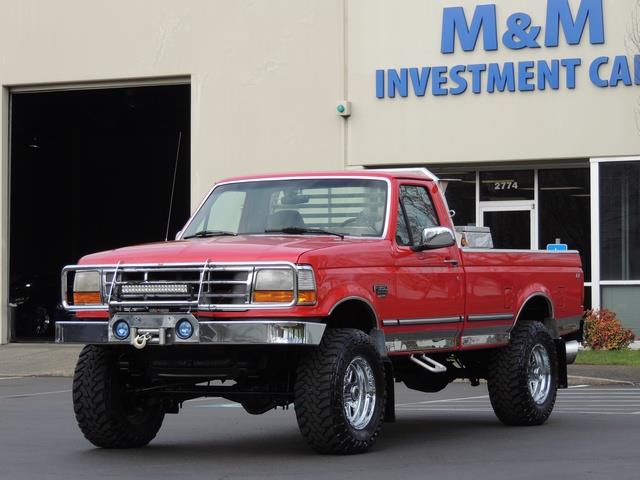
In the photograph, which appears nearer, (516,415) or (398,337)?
(398,337)

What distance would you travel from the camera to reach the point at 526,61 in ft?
80.0

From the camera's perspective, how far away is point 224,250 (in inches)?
400

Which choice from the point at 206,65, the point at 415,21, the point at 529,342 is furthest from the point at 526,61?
the point at 529,342

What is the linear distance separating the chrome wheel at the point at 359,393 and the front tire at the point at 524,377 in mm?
2397

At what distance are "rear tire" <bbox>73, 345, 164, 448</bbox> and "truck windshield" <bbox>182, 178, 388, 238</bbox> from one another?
1504 mm

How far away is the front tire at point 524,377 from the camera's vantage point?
12.4 meters

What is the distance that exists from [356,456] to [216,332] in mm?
1424

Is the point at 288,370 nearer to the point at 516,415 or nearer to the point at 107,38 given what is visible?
the point at 516,415

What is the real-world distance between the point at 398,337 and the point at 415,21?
592 inches

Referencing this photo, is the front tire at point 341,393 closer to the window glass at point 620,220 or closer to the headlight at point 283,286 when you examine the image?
the headlight at point 283,286

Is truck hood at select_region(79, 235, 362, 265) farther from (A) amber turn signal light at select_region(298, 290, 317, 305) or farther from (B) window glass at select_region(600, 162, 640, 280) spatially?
(B) window glass at select_region(600, 162, 640, 280)

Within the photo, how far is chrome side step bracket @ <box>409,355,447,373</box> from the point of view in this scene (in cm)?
1177

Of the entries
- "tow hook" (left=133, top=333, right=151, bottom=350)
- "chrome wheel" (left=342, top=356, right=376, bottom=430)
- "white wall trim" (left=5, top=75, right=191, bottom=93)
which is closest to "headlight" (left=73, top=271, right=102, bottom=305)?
"tow hook" (left=133, top=333, right=151, bottom=350)

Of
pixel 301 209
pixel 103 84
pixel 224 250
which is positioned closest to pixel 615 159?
pixel 103 84
